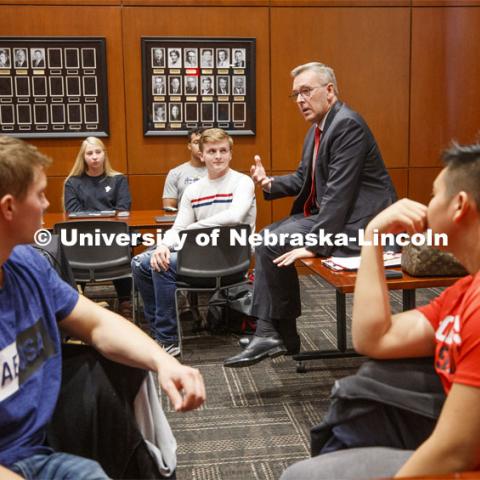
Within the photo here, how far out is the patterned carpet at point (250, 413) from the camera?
282 cm

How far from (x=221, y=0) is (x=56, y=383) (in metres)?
5.30

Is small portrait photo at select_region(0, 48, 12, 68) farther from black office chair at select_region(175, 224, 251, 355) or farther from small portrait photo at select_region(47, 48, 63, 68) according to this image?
black office chair at select_region(175, 224, 251, 355)

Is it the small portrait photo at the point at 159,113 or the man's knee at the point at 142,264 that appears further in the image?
the small portrait photo at the point at 159,113

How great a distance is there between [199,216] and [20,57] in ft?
9.28

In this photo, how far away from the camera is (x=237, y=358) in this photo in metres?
3.49

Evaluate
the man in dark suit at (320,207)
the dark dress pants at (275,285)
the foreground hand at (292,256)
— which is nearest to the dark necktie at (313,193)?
the man in dark suit at (320,207)

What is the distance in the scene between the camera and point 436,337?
152 centimetres

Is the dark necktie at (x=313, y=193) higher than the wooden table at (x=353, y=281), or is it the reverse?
the dark necktie at (x=313, y=193)

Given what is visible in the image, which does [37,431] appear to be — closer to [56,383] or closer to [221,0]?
[56,383]

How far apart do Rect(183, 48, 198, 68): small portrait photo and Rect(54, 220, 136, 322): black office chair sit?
2.35 metres

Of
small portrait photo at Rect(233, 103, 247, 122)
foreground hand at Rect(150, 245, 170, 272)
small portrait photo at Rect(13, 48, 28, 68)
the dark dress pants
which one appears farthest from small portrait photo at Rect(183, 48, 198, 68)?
the dark dress pants

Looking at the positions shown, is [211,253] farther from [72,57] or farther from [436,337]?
[72,57]

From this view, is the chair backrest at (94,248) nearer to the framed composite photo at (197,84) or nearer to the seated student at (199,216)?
the seated student at (199,216)

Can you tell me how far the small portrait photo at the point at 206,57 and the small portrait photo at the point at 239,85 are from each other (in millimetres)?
270
